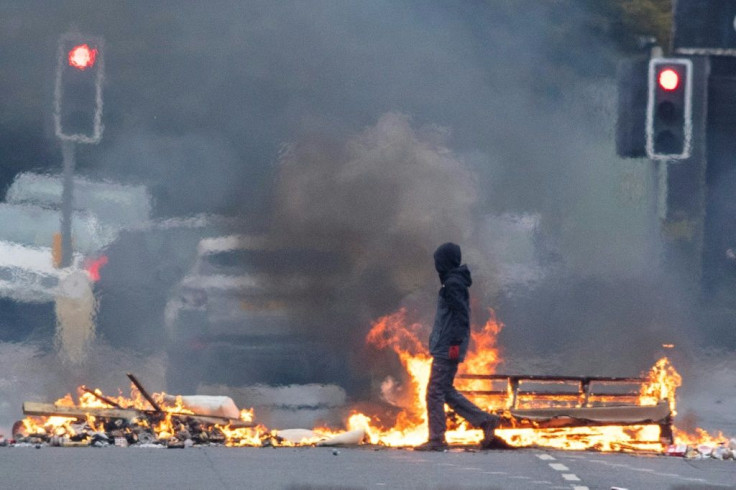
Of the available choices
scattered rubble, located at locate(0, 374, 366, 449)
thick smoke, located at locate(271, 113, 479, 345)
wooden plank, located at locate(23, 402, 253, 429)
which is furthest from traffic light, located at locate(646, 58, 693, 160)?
wooden plank, located at locate(23, 402, 253, 429)

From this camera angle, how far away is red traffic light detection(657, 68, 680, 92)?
18531 mm

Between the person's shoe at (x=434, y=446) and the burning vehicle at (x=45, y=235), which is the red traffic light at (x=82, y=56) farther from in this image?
the person's shoe at (x=434, y=446)

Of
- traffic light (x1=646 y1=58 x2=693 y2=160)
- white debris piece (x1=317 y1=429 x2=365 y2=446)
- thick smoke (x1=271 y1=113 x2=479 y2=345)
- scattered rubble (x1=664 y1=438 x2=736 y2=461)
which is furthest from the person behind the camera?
thick smoke (x1=271 y1=113 x2=479 y2=345)

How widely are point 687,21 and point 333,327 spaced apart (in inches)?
163

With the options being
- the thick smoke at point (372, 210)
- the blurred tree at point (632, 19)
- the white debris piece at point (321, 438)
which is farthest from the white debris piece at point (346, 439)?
the blurred tree at point (632, 19)

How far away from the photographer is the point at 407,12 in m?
21.4

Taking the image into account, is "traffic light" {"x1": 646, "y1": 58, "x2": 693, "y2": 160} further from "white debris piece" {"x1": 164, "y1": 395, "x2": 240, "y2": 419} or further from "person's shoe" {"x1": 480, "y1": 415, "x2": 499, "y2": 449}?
"white debris piece" {"x1": 164, "y1": 395, "x2": 240, "y2": 419}

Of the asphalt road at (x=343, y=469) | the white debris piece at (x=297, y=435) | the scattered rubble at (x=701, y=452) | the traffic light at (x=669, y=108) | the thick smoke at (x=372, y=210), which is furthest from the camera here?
the thick smoke at (x=372, y=210)

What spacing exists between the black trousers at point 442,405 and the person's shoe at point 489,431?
3cm

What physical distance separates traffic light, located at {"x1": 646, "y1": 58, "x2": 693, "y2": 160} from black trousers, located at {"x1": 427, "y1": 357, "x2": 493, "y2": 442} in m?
4.11

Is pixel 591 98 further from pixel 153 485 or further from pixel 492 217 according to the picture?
pixel 153 485

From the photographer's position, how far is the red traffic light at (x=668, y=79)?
60.8 feet

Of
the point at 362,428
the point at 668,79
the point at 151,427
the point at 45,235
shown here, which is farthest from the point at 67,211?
the point at 668,79

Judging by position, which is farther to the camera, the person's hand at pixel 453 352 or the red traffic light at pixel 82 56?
the red traffic light at pixel 82 56
